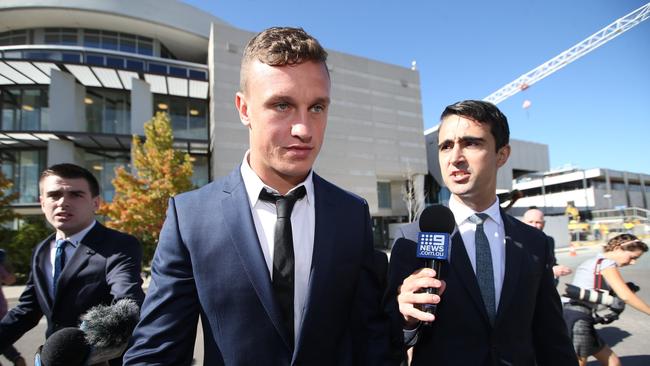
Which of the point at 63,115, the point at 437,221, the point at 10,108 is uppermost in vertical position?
the point at 10,108

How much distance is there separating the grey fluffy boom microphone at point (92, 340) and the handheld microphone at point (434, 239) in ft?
5.61

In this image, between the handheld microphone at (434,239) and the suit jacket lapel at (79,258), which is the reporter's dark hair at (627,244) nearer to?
the handheld microphone at (434,239)

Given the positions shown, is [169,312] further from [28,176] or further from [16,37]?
[16,37]

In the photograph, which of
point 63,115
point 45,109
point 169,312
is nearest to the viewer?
point 169,312

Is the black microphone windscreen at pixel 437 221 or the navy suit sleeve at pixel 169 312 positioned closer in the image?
the navy suit sleeve at pixel 169 312

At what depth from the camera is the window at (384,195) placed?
34.2 metres

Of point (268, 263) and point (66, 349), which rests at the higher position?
point (268, 263)

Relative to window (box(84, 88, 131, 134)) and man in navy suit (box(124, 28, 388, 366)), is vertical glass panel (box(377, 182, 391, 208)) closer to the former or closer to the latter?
window (box(84, 88, 131, 134))

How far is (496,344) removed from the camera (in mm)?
1826

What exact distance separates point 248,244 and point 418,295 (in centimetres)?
83

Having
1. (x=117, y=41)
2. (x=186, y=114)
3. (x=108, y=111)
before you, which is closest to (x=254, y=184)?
(x=186, y=114)

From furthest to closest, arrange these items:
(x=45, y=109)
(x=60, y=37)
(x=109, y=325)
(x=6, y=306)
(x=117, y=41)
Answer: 1. (x=117, y=41)
2. (x=60, y=37)
3. (x=45, y=109)
4. (x=6, y=306)
5. (x=109, y=325)

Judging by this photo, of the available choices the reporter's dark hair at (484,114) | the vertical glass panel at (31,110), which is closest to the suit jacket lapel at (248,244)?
the reporter's dark hair at (484,114)

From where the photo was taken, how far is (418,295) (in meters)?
1.45
